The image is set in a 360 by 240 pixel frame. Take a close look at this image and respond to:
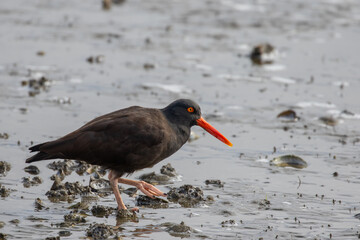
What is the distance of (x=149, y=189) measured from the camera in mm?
6789

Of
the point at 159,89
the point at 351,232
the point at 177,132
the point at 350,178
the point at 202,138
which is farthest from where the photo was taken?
the point at 159,89

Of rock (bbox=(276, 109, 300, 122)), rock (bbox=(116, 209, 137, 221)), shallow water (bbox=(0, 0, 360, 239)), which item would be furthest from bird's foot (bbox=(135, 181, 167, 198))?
rock (bbox=(276, 109, 300, 122))

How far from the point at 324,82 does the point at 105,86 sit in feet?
12.7

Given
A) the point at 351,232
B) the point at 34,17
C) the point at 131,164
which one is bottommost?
the point at 351,232

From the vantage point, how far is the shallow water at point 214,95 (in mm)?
6348

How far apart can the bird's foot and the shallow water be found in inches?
9.0

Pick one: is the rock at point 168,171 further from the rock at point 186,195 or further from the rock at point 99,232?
the rock at point 99,232

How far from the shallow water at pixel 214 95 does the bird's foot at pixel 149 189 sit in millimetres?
230

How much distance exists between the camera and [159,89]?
10930 mm

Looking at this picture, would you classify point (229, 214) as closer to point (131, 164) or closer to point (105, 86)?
point (131, 164)

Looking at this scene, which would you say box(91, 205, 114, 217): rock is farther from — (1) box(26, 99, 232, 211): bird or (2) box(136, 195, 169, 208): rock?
(2) box(136, 195, 169, 208): rock

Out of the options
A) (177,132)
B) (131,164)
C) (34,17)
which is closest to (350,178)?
(177,132)

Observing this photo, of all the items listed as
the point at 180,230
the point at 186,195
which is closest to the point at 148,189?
the point at 186,195

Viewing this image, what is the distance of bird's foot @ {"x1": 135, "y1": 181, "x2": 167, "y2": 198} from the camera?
6699 mm
